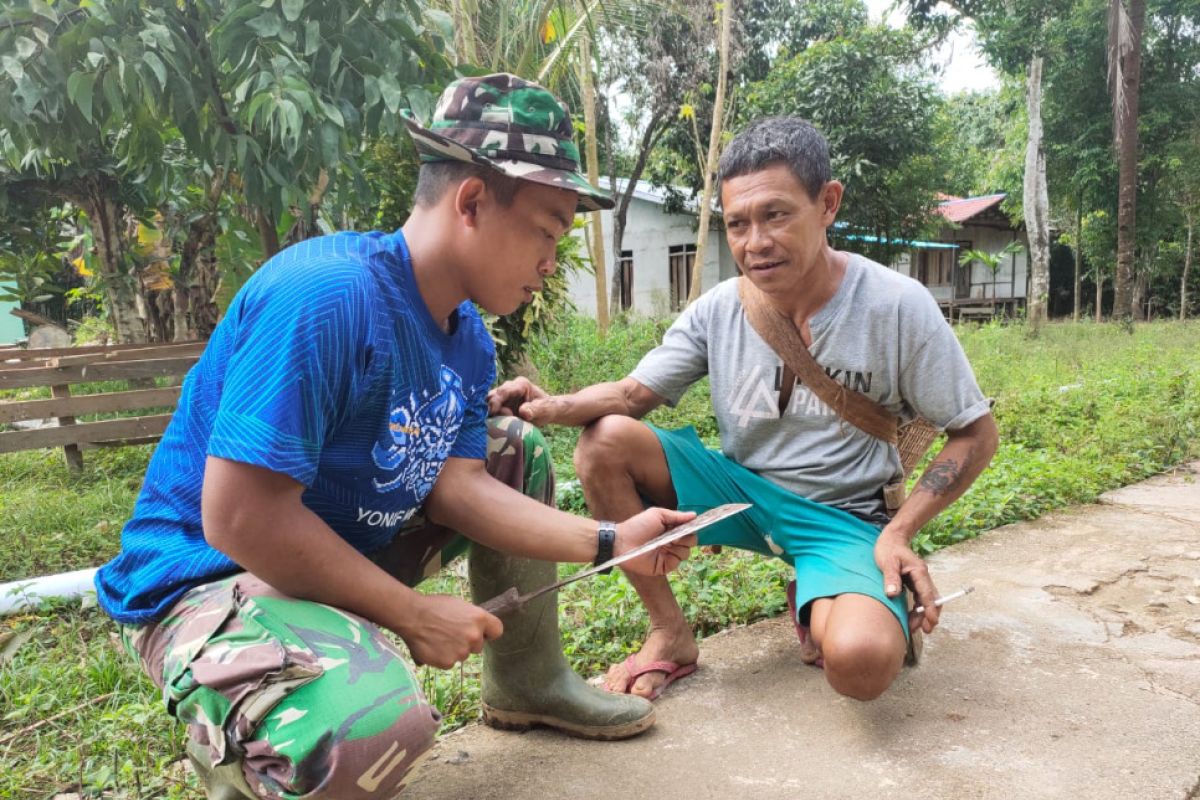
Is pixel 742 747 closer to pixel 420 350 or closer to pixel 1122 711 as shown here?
pixel 1122 711

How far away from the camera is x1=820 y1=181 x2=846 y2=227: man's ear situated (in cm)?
242

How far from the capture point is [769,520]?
2484 mm

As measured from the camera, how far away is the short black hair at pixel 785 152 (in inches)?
92.0

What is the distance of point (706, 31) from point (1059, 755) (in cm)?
1546

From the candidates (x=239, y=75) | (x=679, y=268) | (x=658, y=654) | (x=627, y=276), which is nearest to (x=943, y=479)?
(x=658, y=654)

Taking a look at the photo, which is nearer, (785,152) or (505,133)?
(505,133)

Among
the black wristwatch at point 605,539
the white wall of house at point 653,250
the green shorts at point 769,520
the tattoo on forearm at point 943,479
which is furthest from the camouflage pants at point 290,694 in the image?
the white wall of house at point 653,250

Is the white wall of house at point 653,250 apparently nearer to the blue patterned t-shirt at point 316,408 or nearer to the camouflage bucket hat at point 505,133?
the camouflage bucket hat at point 505,133

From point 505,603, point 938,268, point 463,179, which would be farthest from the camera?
point 938,268

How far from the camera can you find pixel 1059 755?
2033 mm

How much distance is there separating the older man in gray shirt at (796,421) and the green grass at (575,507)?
0.53 metres

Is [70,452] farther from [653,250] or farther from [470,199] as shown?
[653,250]

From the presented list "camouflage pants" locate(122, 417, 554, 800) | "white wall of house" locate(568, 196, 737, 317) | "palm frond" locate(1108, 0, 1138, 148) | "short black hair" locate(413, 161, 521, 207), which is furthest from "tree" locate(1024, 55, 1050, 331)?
"camouflage pants" locate(122, 417, 554, 800)

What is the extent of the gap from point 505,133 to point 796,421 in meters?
1.27
